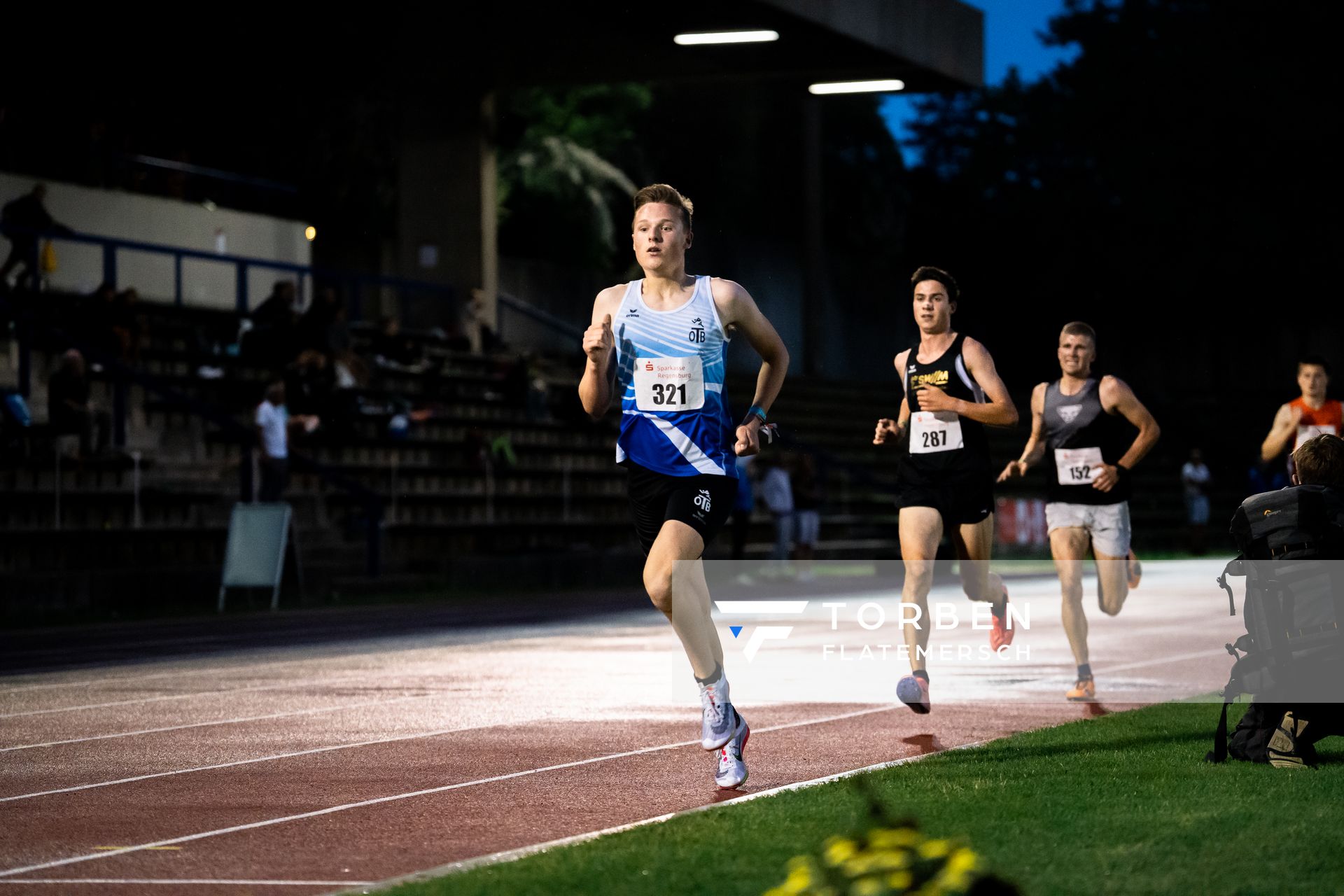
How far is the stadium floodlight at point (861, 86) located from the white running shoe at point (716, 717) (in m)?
26.3

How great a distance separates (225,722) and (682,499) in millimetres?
4096

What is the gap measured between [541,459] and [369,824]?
2348 cm

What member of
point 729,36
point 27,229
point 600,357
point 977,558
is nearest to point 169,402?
point 27,229

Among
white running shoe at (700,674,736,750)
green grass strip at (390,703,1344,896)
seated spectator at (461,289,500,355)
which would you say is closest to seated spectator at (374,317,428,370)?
seated spectator at (461,289,500,355)

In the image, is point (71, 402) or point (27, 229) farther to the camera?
point (27, 229)

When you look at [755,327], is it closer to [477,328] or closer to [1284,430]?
[1284,430]

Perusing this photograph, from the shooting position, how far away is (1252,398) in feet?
185

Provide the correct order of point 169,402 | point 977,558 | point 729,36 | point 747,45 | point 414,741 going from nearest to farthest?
1. point 414,741
2. point 977,558
3. point 169,402
4. point 729,36
5. point 747,45

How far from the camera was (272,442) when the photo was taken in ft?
75.7

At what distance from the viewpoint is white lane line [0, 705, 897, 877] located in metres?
6.86

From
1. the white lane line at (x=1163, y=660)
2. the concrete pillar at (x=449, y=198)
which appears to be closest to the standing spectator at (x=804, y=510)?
the concrete pillar at (x=449, y=198)

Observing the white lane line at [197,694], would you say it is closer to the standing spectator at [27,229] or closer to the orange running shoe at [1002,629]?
the orange running shoe at [1002,629]

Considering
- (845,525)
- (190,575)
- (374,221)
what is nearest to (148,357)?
(190,575)

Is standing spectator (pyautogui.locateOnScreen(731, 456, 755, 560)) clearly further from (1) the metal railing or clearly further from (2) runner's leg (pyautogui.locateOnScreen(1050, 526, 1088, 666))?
(2) runner's leg (pyautogui.locateOnScreen(1050, 526, 1088, 666))
